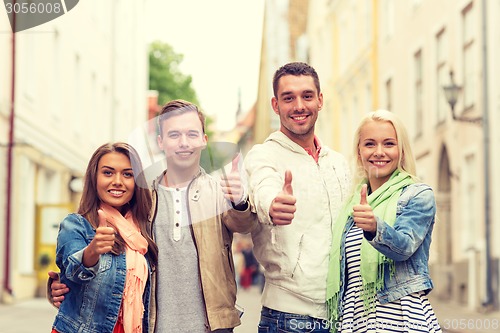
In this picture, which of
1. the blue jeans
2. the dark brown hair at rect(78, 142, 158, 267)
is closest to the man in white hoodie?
the blue jeans

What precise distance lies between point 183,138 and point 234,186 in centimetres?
24

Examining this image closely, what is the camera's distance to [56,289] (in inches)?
122

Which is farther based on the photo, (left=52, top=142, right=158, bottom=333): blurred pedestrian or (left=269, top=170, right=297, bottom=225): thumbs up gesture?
(left=52, top=142, right=158, bottom=333): blurred pedestrian

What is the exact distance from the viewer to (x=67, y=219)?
312 centimetres

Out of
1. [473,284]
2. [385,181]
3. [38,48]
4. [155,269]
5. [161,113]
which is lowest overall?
[473,284]

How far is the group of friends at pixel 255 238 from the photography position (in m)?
3.06

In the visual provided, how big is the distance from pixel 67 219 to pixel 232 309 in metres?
0.61

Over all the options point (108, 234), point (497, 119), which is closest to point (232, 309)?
point (108, 234)

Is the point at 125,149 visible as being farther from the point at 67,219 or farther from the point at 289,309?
the point at 289,309

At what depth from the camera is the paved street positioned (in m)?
8.81

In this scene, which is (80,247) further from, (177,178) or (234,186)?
(234,186)

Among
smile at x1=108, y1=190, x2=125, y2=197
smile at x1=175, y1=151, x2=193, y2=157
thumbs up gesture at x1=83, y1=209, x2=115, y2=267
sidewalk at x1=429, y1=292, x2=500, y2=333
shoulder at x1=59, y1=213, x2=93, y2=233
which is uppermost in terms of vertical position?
smile at x1=175, y1=151, x2=193, y2=157

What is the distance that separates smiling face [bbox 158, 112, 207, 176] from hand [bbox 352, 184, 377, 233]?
54 centimetres

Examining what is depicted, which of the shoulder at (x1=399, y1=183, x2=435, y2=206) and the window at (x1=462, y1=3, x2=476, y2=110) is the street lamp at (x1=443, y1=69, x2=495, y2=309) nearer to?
the window at (x1=462, y1=3, x2=476, y2=110)
